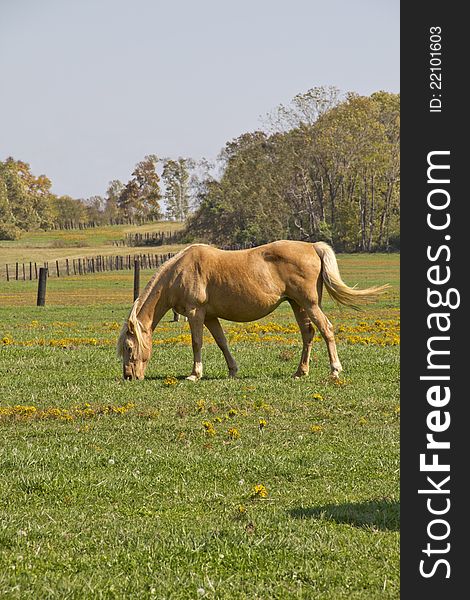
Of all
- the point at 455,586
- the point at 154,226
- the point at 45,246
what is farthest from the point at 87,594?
the point at 154,226

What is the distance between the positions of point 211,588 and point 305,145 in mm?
89552

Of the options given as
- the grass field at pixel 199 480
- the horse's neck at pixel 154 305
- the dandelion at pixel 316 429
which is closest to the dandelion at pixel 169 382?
the grass field at pixel 199 480

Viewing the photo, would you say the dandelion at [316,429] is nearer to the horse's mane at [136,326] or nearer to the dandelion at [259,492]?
the dandelion at [259,492]

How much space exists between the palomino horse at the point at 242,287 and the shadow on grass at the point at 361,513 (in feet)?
25.5

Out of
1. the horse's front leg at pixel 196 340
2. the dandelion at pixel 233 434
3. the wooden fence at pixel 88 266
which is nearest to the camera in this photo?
the dandelion at pixel 233 434

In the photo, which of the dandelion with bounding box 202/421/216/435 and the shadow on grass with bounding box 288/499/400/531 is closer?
the shadow on grass with bounding box 288/499/400/531

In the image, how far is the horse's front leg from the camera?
51.4ft

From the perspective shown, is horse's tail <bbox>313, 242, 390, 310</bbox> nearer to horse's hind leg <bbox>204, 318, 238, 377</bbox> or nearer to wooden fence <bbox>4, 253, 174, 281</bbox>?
horse's hind leg <bbox>204, 318, 238, 377</bbox>

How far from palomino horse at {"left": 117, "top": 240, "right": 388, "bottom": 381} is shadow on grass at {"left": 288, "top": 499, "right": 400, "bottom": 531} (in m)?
7.76

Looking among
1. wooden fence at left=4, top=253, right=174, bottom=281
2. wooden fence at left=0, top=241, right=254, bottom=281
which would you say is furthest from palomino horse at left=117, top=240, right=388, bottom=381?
wooden fence at left=4, top=253, right=174, bottom=281

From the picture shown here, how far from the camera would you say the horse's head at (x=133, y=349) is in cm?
1541

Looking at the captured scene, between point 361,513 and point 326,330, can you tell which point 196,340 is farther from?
point 361,513

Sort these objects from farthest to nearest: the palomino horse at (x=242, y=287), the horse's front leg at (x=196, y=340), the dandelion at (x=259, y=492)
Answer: the palomino horse at (x=242, y=287)
the horse's front leg at (x=196, y=340)
the dandelion at (x=259, y=492)

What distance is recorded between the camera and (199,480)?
908 cm
